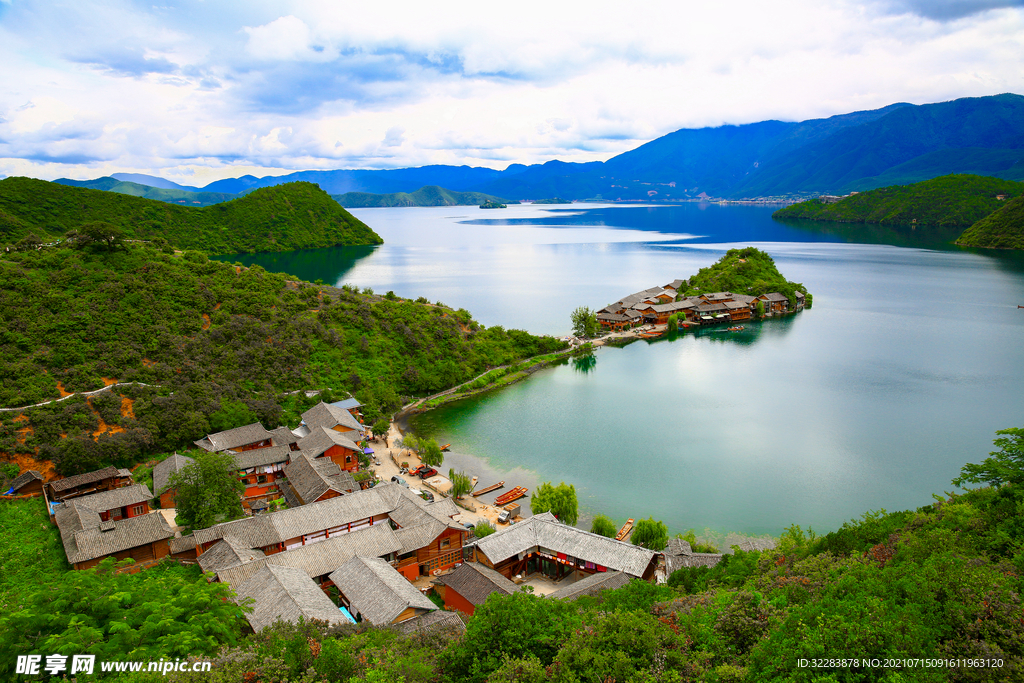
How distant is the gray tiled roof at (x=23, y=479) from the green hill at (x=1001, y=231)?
136 metres

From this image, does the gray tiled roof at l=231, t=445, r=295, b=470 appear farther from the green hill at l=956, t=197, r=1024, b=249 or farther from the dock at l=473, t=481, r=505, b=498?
the green hill at l=956, t=197, r=1024, b=249

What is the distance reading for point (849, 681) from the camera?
8.23 m

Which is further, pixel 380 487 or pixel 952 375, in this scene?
pixel 952 375

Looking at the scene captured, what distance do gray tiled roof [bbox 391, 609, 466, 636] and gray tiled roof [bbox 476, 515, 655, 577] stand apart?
3.23 m

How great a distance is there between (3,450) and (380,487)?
16647 millimetres

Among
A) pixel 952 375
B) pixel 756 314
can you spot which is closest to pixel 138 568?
pixel 952 375

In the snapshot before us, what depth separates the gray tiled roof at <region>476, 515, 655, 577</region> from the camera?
1783 centimetres

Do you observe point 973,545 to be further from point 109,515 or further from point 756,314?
point 756,314

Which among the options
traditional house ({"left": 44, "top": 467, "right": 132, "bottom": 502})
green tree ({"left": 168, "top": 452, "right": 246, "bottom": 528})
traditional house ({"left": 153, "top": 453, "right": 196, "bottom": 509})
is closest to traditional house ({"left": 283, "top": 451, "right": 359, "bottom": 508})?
green tree ({"left": 168, "top": 452, "right": 246, "bottom": 528})

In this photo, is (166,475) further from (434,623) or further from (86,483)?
(434,623)

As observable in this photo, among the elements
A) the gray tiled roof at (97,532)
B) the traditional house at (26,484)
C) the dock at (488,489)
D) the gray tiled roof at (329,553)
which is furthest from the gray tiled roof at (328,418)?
the traditional house at (26,484)

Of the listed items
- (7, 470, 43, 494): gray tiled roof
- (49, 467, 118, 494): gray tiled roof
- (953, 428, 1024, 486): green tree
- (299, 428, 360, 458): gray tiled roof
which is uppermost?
(953, 428, 1024, 486): green tree

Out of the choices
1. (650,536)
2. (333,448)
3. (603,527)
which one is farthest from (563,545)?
(333,448)

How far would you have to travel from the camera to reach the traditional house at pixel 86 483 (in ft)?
71.4
